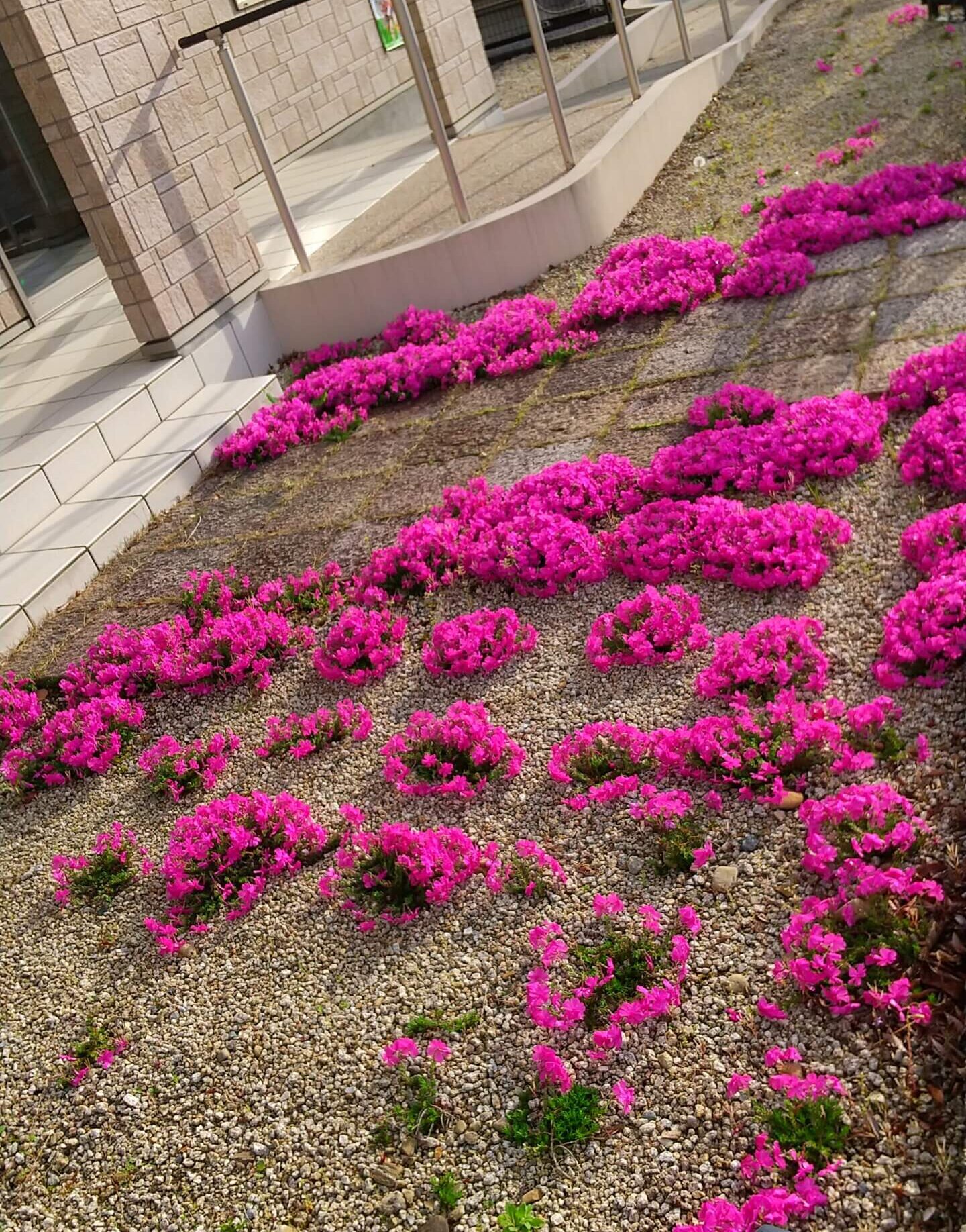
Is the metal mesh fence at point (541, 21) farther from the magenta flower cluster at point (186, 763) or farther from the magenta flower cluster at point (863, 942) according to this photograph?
the magenta flower cluster at point (863, 942)

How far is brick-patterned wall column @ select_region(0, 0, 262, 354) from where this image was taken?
657 centimetres

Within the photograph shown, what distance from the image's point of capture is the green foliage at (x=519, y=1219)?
8.26ft

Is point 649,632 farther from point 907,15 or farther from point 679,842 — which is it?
point 907,15

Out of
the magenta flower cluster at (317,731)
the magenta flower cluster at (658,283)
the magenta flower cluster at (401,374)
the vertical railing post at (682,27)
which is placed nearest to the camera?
the magenta flower cluster at (317,731)

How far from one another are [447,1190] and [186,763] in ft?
7.18

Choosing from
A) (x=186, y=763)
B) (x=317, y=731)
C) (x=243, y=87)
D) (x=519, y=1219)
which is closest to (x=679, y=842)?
(x=519, y=1219)

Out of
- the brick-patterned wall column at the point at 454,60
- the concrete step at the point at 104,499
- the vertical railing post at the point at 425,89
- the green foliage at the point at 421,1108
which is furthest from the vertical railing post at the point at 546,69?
the green foliage at the point at 421,1108

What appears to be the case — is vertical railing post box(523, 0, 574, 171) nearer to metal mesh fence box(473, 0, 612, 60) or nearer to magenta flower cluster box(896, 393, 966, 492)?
magenta flower cluster box(896, 393, 966, 492)

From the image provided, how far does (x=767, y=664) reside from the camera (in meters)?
3.72

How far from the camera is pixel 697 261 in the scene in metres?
6.88

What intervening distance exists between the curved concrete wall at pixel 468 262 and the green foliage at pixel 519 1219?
247 inches

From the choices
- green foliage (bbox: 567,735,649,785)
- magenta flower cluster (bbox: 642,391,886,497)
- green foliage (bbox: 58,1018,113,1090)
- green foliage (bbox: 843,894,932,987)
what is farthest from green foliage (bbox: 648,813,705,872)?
magenta flower cluster (bbox: 642,391,886,497)

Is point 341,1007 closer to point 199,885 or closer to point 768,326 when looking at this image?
point 199,885

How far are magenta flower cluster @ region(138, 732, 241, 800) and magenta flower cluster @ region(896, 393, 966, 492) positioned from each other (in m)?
2.88
